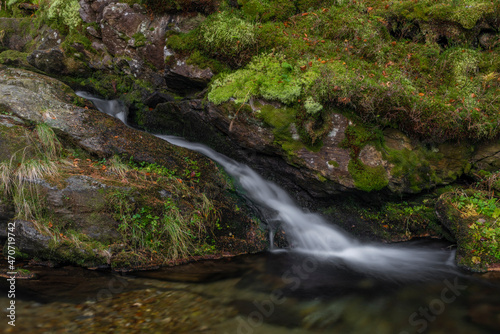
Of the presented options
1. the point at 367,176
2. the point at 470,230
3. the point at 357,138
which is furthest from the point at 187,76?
the point at 470,230

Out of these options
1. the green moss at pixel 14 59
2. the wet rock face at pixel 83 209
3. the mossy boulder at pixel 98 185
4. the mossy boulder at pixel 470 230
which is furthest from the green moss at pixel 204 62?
the green moss at pixel 14 59

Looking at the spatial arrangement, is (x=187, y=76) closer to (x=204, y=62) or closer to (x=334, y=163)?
(x=204, y=62)

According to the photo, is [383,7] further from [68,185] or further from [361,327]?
[68,185]

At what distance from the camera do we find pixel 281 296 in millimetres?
4148

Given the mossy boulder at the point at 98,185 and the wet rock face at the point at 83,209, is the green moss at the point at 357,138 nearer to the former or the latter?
the mossy boulder at the point at 98,185

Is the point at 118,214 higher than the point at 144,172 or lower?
lower

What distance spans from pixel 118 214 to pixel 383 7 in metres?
7.41

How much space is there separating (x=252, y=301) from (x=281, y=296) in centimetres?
45

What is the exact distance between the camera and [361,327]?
3490mm

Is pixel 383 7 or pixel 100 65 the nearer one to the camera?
pixel 383 7

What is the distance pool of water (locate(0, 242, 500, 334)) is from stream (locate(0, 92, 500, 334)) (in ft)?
0.04

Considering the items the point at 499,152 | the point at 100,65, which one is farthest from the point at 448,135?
the point at 100,65

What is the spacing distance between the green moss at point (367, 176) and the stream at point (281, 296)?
139cm

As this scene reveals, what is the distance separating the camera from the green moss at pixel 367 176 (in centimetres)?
545
